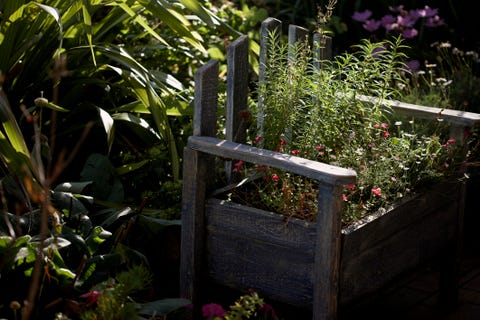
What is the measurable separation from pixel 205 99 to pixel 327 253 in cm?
64

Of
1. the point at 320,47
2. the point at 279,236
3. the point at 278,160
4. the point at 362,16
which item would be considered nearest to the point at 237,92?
the point at 320,47

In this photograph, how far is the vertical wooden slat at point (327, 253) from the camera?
7.26 feet

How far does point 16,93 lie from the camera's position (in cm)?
303

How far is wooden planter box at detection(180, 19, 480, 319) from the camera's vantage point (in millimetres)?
2270

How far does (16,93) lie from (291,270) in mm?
1347

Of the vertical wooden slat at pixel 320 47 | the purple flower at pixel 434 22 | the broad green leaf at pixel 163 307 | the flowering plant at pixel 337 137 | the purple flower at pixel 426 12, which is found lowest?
the broad green leaf at pixel 163 307

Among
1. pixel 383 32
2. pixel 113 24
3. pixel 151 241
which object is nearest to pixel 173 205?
pixel 151 241

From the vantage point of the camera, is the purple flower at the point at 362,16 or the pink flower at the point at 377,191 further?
the purple flower at the point at 362,16

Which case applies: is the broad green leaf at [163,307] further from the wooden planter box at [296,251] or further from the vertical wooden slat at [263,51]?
the vertical wooden slat at [263,51]

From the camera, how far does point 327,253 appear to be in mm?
2252

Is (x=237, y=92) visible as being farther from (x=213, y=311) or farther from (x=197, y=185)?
(x=213, y=311)

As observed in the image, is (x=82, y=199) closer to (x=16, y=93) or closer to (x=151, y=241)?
(x=151, y=241)

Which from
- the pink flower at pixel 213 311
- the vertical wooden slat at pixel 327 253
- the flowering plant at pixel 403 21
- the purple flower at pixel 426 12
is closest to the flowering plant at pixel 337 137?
the vertical wooden slat at pixel 327 253

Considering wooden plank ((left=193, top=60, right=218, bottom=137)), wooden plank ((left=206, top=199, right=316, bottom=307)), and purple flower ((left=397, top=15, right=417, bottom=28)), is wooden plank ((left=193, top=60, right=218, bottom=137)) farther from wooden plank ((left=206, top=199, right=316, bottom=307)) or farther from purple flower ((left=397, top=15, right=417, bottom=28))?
purple flower ((left=397, top=15, right=417, bottom=28))
